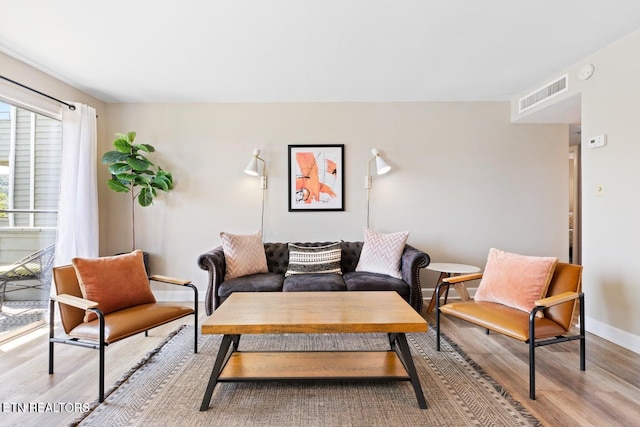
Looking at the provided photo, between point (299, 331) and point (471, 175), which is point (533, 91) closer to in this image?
point (471, 175)

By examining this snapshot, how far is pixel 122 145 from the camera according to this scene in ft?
11.8

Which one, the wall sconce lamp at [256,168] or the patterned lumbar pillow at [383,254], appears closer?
the patterned lumbar pillow at [383,254]

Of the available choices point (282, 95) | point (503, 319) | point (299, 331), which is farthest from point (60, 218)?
point (503, 319)

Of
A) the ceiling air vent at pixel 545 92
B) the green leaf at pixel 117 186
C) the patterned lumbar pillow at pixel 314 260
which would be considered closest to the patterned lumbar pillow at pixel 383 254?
the patterned lumbar pillow at pixel 314 260

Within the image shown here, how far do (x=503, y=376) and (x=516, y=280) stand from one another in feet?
2.21

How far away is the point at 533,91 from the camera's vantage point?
365 centimetres

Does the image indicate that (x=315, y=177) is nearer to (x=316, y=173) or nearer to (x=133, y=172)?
(x=316, y=173)

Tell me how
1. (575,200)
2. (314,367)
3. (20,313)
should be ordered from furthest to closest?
(575,200) → (20,313) → (314,367)

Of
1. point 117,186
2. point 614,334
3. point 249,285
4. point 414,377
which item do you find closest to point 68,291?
point 249,285

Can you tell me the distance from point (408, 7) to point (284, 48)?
107cm

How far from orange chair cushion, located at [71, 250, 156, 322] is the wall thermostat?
4.02 meters

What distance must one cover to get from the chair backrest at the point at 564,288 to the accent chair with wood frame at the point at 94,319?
264 centimetres

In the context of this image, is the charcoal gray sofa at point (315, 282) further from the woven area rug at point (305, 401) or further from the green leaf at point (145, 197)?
the green leaf at point (145, 197)

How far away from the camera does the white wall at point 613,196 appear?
2.57 meters
